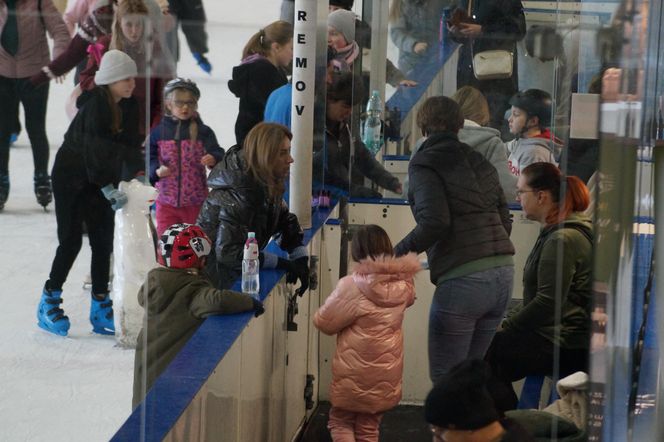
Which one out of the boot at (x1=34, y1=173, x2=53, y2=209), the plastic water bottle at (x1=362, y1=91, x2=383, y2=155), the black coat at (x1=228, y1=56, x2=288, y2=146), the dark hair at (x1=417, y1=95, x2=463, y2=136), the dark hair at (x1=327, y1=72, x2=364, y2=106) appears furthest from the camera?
the plastic water bottle at (x1=362, y1=91, x2=383, y2=155)

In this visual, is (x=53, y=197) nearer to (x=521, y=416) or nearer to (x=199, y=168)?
(x=199, y=168)

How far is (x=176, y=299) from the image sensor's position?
3.06 metres

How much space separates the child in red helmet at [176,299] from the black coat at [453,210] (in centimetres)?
108

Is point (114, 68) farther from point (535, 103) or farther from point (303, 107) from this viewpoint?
point (535, 103)

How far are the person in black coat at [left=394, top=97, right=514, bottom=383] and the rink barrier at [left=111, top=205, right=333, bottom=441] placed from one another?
1.12m

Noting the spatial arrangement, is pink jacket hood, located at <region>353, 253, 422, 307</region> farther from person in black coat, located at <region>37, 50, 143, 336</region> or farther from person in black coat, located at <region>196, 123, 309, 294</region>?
person in black coat, located at <region>37, 50, 143, 336</region>

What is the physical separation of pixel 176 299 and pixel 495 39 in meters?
2.36

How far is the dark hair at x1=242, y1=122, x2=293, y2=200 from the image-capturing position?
382cm

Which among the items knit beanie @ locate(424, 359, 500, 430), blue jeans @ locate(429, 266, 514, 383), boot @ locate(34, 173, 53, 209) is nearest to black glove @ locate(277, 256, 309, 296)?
blue jeans @ locate(429, 266, 514, 383)

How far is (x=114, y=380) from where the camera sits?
10.8 feet

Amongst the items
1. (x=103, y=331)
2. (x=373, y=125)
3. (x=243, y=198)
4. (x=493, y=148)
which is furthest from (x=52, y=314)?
(x=373, y=125)

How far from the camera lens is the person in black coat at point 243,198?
3.73 metres

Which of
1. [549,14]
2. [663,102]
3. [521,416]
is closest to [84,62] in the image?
[521,416]

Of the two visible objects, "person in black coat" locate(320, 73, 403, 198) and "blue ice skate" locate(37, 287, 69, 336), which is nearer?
"blue ice skate" locate(37, 287, 69, 336)
